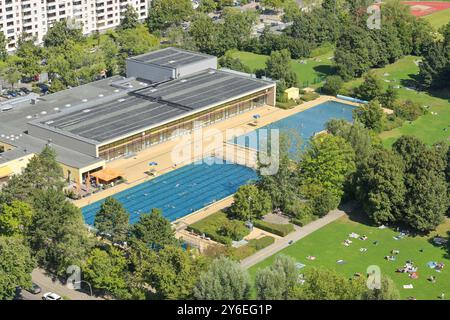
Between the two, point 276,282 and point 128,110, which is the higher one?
point 128,110

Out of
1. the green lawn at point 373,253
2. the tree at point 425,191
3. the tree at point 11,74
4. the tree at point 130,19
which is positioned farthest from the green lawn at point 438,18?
the green lawn at point 373,253

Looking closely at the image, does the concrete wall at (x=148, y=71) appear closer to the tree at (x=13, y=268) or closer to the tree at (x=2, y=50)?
the tree at (x=2, y=50)

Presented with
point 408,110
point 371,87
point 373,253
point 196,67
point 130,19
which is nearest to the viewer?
point 373,253

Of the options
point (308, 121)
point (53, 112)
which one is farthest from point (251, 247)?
point (53, 112)

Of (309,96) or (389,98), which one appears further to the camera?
(309,96)

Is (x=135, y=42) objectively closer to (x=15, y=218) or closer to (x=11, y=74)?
(x=11, y=74)

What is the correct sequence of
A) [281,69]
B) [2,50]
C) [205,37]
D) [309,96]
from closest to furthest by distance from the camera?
[309,96], [281,69], [2,50], [205,37]

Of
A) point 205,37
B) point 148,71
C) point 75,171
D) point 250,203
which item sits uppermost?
point 205,37

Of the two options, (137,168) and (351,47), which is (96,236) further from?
(351,47)
